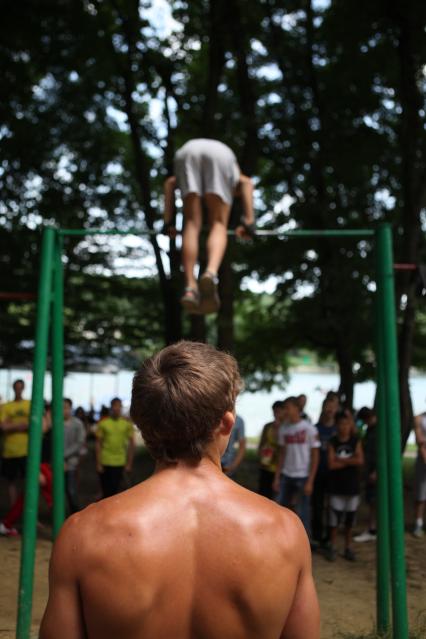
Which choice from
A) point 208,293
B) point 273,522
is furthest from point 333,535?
point 273,522

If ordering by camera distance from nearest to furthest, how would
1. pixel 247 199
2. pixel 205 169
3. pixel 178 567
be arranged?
pixel 178 567 → pixel 205 169 → pixel 247 199

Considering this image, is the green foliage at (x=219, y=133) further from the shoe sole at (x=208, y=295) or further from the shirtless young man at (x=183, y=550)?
the shirtless young man at (x=183, y=550)

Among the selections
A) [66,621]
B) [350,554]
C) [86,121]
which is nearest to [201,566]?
[66,621]

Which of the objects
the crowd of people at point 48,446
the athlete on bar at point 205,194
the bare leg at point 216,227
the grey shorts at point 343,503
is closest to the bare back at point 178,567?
the athlete on bar at point 205,194

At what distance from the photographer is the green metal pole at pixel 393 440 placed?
440 centimetres

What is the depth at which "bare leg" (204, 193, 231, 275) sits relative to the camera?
5188mm

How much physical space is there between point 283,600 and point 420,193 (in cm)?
998

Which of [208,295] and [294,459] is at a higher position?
[208,295]

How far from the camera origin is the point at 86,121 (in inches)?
578

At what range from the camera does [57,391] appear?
218 inches

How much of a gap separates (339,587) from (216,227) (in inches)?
135

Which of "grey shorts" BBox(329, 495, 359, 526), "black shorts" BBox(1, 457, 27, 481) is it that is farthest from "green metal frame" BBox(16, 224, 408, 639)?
"black shorts" BBox(1, 457, 27, 481)

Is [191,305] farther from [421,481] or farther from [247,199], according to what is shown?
[421,481]

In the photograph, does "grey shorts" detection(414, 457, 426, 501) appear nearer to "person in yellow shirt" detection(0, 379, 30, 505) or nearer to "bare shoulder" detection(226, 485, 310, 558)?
"person in yellow shirt" detection(0, 379, 30, 505)
